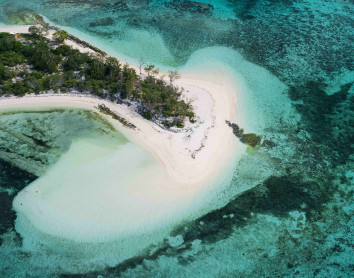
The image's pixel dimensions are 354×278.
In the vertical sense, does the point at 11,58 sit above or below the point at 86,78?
below

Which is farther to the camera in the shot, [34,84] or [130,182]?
[34,84]

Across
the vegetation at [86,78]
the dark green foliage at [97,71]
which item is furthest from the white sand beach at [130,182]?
the dark green foliage at [97,71]

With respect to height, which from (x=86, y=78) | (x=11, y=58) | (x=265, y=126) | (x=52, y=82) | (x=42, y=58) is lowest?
(x=52, y=82)

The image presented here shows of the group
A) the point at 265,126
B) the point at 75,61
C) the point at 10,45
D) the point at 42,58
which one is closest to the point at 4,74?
the point at 42,58

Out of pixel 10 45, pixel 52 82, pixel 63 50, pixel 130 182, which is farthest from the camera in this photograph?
pixel 63 50

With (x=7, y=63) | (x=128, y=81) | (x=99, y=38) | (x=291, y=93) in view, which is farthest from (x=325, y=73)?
(x=7, y=63)

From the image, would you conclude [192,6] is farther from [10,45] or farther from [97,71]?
[10,45]

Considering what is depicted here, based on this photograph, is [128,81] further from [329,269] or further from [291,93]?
[329,269]

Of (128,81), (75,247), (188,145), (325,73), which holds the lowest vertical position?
(75,247)
